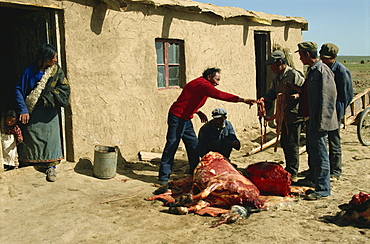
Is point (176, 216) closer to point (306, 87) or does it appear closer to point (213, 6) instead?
point (306, 87)

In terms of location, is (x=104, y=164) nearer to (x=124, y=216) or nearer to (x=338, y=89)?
(x=124, y=216)

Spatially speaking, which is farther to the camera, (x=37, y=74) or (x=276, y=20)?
(x=276, y=20)

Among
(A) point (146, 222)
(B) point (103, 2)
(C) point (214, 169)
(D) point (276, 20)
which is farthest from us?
(D) point (276, 20)

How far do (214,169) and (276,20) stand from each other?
6942 mm

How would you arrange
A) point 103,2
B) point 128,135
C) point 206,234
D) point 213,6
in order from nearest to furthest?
point 206,234, point 103,2, point 128,135, point 213,6

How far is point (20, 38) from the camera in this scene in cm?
712

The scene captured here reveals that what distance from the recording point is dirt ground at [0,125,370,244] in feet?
13.3

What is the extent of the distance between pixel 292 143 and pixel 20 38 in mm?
5128

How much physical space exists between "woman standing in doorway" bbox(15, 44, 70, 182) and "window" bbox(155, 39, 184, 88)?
2.40 meters

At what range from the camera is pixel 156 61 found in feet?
25.1

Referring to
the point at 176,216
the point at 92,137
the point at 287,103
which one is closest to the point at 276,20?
the point at 287,103

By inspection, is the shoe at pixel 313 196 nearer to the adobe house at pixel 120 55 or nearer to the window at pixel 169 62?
the adobe house at pixel 120 55

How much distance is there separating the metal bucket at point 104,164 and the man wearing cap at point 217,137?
1473 millimetres

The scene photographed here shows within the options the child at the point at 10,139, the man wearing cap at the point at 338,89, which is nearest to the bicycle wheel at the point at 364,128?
the man wearing cap at the point at 338,89
